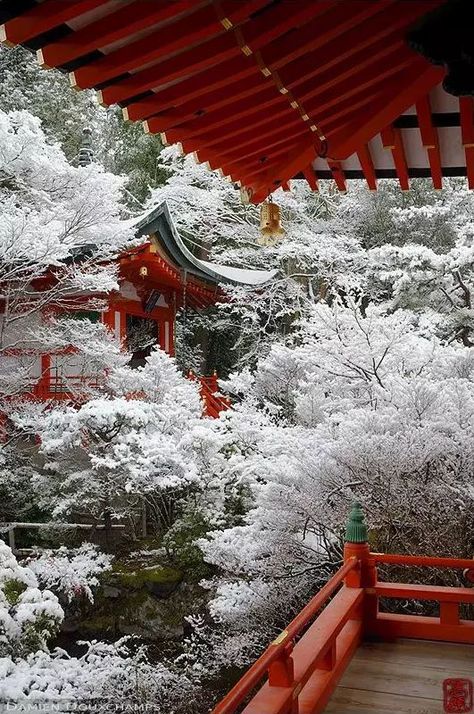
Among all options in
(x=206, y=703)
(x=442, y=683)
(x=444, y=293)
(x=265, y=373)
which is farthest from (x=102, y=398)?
(x=442, y=683)

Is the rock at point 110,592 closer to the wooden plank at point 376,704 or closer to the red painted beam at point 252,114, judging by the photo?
the wooden plank at point 376,704

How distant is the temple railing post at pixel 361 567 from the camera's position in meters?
4.09

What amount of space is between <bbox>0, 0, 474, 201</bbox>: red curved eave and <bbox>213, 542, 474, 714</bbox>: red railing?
1.79m

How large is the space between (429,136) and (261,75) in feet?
2.99

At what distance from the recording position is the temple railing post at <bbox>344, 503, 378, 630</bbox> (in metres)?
4.09

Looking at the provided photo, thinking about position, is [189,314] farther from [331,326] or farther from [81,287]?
[331,326]

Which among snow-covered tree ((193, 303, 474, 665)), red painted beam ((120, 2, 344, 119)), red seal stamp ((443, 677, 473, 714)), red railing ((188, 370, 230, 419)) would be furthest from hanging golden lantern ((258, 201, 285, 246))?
red railing ((188, 370, 230, 419))

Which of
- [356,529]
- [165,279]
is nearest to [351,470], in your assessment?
[356,529]

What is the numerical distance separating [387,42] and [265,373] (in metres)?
9.37

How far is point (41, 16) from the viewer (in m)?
1.63

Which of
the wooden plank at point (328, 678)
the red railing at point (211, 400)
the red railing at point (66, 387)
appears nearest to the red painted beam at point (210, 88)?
the wooden plank at point (328, 678)

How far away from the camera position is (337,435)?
6.84 m

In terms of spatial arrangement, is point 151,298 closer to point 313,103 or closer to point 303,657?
point 303,657

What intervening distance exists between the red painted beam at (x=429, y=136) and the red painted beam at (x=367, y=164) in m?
0.25
